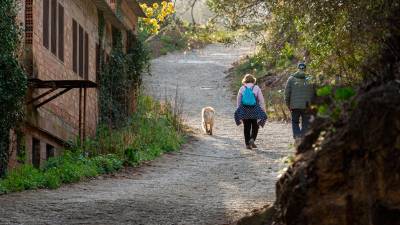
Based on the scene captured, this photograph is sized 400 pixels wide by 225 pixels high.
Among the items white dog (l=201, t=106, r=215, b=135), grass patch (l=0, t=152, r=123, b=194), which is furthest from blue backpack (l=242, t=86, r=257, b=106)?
white dog (l=201, t=106, r=215, b=135)

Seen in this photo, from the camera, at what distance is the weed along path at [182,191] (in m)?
10.3

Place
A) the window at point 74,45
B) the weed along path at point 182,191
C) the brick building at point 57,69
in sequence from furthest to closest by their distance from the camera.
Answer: the window at point 74,45, the brick building at point 57,69, the weed along path at point 182,191

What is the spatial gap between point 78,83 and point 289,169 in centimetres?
1211

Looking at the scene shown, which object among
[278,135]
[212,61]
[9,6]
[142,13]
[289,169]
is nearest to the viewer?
[289,169]

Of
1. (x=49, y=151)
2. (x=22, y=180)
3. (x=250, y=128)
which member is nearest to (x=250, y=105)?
(x=250, y=128)

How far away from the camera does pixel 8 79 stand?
49.9ft

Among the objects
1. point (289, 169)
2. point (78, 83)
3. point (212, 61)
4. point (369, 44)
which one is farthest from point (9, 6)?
point (212, 61)

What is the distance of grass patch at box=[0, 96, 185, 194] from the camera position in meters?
14.6

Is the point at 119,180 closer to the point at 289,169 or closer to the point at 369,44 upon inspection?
the point at 369,44

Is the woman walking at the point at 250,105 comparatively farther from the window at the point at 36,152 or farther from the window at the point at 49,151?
the window at the point at 36,152

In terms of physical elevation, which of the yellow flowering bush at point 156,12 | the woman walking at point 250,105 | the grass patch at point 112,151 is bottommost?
the grass patch at point 112,151

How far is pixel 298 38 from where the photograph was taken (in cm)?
1409

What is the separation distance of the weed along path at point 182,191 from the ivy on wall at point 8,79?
5.61 ft

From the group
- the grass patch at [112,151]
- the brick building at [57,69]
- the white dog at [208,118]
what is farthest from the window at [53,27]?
the white dog at [208,118]
